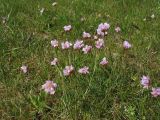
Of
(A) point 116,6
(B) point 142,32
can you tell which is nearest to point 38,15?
(A) point 116,6

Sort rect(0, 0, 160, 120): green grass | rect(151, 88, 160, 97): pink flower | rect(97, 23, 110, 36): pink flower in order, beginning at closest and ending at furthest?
rect(151, 88, 160, 97): pink flower, rect(0, 0, 160, 120): green grass, rect(97, 23, 110, 36): pink flower

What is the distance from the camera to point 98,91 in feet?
12.3

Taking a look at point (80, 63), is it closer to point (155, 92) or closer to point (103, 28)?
point (103, 28)

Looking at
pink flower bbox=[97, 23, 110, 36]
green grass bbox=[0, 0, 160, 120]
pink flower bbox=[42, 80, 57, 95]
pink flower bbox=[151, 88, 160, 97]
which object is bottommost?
green grass bbox=[0, 0, 160, 120]

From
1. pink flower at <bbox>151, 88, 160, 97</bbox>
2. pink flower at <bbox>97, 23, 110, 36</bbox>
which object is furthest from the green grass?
pink flower at <bbox>97, 23, 110, 36</bbox>

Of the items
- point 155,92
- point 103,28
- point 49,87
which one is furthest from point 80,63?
point 155,92

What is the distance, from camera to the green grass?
11.9 ft

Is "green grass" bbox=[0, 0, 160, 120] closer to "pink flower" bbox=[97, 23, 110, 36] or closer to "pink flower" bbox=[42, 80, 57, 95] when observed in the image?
"pink flower" bbox=[42, 80, 57, 95]

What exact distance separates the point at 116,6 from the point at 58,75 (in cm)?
245

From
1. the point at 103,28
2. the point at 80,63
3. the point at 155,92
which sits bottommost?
the point at 80,63

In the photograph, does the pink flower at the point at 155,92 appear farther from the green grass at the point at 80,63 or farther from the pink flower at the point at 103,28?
the pink flower at the point at 103,28

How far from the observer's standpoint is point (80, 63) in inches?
166

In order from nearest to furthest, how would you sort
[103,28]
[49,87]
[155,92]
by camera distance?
1. [155,92]
2. [49,87]
3. [103,28]

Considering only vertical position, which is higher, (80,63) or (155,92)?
(155,92)
